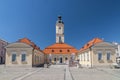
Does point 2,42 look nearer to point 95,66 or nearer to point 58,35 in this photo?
point 58,35

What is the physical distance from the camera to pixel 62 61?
64.4 m

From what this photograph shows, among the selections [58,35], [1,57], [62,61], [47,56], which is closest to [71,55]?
[62,61]

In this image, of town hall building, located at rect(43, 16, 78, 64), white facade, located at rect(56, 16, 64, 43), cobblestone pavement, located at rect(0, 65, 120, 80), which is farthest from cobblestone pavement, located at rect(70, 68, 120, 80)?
white facade, located at rect(56, 16, 64, 43)

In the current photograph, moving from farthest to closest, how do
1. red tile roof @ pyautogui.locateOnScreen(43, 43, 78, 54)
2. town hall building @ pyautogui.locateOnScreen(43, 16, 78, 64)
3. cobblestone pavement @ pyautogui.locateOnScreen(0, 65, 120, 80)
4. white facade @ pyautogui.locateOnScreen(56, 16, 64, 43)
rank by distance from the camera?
white facade @ pyautogui.locateOnScreen(56, 16, 64, 43) < red tile roof @ pyautogui.locateOnScreen(43, 43, 78, 54) < town hall building @ pyautogui.locateOnScreen(43, 16, 78, 64) < cobblestone pavement @ pyautogui.locateOnScreen(0, 65, 120, 80)

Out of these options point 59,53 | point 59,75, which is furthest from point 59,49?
point 59,75

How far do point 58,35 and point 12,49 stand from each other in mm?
41738

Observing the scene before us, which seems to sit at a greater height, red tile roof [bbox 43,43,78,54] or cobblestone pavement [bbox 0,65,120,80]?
red tile roof [bbox 43,43,78,54]

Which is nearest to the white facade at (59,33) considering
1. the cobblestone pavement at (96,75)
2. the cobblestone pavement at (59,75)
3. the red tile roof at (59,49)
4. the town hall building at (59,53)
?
the town hall building at (59,53)

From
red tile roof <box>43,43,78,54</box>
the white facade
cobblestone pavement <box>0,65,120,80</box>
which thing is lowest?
cobblestone pavement <box>0,65,120,80</box>

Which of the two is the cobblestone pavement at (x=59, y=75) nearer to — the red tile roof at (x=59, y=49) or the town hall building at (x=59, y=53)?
the town hall building at (x=59, y=53)

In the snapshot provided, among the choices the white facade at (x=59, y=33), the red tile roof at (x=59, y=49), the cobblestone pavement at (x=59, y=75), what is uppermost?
the white facade at (x=59, y=33)

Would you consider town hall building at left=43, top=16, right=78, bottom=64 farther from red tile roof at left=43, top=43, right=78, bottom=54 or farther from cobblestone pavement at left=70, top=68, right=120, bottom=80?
cobblestone pavement at left=70, top=68, right=120, bottom=80

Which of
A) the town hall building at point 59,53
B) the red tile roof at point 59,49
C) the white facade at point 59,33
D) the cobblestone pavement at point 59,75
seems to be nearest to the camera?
the cobblestone pavement at point 59,75

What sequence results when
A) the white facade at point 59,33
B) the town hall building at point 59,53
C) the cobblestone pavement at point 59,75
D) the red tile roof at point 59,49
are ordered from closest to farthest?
the cobblestone pavement at point 59,75, the town hall building at point 59,53, the red tile roof at point 59,49, the white facade at point 59,33
